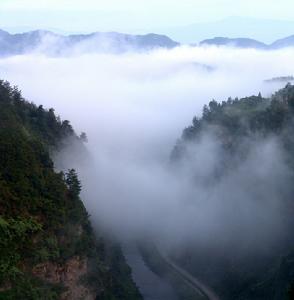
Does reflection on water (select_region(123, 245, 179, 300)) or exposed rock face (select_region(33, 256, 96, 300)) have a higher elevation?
exposed rock face (select_region(33, 256, 96, 300))

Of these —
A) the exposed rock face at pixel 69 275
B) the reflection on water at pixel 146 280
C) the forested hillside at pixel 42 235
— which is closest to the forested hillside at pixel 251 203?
the reflection on water at pixel 146 280

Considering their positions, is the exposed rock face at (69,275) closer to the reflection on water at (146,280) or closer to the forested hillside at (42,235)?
the forested hillside at (42,235)

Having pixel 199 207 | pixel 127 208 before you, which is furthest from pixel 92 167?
pixel 199 207

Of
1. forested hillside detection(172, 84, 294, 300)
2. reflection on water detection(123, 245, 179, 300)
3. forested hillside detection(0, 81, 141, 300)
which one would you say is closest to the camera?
forested hillside detection(0, 81, 141, 300)

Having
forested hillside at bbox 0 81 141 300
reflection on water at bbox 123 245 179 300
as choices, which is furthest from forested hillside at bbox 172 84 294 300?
forested hillside at bbox 0 81 141 300

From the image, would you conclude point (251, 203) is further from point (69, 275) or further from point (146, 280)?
point (69, 275)

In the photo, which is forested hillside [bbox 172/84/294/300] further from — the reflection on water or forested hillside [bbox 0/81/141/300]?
forested hillside [bbox 0/81/141/300]

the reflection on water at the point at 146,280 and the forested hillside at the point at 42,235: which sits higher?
the forested hillside at the point at 42,235
